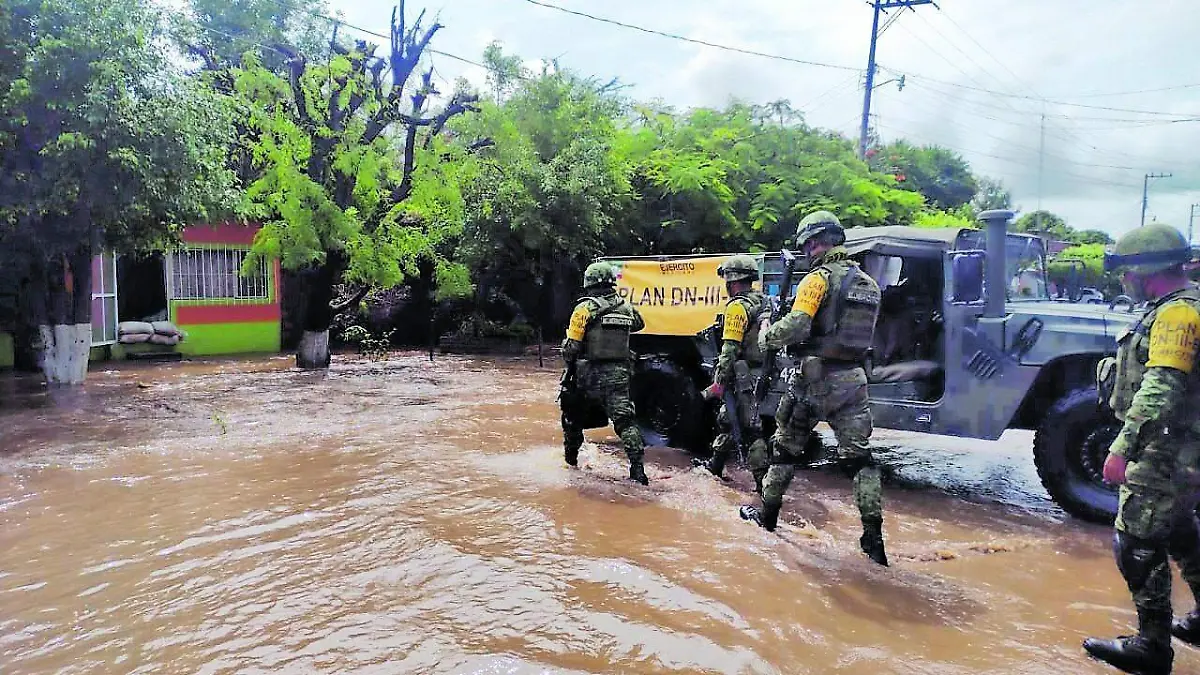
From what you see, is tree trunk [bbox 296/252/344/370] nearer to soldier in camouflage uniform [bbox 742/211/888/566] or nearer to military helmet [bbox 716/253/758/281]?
military helmet [bbox 716/253/758/281]

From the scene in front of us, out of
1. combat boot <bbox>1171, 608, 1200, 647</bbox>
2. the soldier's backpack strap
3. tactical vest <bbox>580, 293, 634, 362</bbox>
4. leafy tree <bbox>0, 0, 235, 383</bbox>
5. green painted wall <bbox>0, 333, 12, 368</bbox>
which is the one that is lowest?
combat boot <bbox>1171, 608, 1200, 647</bbox>

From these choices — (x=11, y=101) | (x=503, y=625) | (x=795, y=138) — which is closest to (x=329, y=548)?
(x=503, y=625)

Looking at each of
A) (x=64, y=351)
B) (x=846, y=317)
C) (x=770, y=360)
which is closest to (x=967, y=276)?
(x=770, y=360)

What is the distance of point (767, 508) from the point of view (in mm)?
4781

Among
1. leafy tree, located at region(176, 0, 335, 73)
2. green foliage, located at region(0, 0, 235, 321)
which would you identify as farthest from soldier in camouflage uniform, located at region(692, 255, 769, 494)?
leafy tree, located at region(176, 0, 335, 73)

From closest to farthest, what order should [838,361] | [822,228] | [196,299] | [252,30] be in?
[838,361], [822,228], [196,299], [252,30]

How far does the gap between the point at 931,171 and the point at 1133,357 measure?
90.6 feet

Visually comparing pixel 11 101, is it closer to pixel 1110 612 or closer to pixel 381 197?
pixel 381 197

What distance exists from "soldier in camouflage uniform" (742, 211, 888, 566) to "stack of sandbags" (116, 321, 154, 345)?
46.3ft

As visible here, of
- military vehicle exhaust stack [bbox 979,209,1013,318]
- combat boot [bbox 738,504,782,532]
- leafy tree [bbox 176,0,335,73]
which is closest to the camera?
combat boot [bbox 738,504,782,532]

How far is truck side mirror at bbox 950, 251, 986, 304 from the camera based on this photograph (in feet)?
18.2

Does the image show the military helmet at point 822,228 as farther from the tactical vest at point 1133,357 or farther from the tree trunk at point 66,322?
the tree trunk at point 66,322

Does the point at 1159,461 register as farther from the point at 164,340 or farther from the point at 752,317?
the point at 164,340

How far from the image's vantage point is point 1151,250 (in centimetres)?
328
